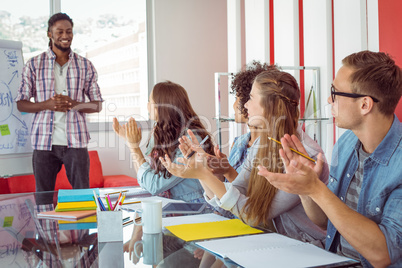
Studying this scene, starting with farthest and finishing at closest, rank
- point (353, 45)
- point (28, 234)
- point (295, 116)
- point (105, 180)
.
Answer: point (105, 180) < point (353, 45) < point (295, 116) < point (28, 234)

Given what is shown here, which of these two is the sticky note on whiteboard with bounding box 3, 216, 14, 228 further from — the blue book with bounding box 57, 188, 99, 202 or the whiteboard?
the whiteboard

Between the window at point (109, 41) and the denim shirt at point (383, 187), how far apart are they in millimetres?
3889

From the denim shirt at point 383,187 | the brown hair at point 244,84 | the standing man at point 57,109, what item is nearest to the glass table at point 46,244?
the denim shirt at point 383,187

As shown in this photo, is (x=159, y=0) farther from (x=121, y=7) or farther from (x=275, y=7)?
(x=275, y=7)

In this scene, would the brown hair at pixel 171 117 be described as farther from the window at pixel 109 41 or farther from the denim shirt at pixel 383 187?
the window at pixel 109 41

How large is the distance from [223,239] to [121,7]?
4.36 m

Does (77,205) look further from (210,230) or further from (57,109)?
(57,109)

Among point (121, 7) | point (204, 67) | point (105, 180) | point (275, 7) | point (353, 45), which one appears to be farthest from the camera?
point (204, 67)

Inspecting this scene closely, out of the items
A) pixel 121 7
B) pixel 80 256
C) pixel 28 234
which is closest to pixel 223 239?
pixel 80 256

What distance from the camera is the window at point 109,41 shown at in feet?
15.4

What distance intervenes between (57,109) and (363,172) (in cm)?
258

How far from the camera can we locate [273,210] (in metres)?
1.57

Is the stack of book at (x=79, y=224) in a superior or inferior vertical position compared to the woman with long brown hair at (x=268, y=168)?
inferior

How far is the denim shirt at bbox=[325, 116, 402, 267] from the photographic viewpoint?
1163 mm
